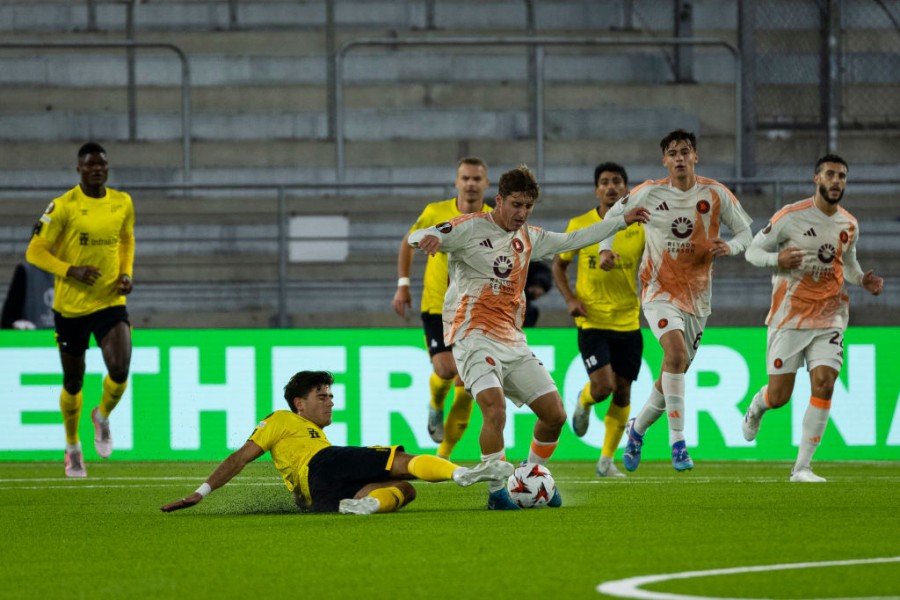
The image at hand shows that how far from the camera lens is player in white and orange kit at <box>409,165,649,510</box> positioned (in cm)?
845

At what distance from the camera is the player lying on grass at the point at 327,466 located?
7.93 metres

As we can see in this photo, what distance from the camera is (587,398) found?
40.0 feet

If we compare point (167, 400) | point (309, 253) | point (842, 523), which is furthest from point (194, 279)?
point (842, 523)

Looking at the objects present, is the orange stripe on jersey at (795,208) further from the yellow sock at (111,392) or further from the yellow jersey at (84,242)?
the yellow sock at (111,392)

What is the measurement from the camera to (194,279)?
648 inches

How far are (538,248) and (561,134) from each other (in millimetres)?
10529

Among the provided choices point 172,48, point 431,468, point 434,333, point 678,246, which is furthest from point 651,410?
point 172,48

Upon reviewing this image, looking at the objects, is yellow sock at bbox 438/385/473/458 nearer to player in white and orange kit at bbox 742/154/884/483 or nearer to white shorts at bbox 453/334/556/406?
player in white and orange kit at bbox 742/154/884/483

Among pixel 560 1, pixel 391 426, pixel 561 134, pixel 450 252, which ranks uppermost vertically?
pixel 560 1

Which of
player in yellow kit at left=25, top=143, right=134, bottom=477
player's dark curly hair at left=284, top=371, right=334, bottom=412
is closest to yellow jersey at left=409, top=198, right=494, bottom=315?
player in yellow kit at left=25, top=143, right=134, bottom=477

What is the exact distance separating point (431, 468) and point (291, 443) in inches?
32.5

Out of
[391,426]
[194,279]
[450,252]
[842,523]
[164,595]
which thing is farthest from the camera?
[194,279]

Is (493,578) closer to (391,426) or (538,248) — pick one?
(538,248)

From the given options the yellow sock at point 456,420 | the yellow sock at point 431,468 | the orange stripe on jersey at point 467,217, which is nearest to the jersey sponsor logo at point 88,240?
the yellow sock at point 456,420
